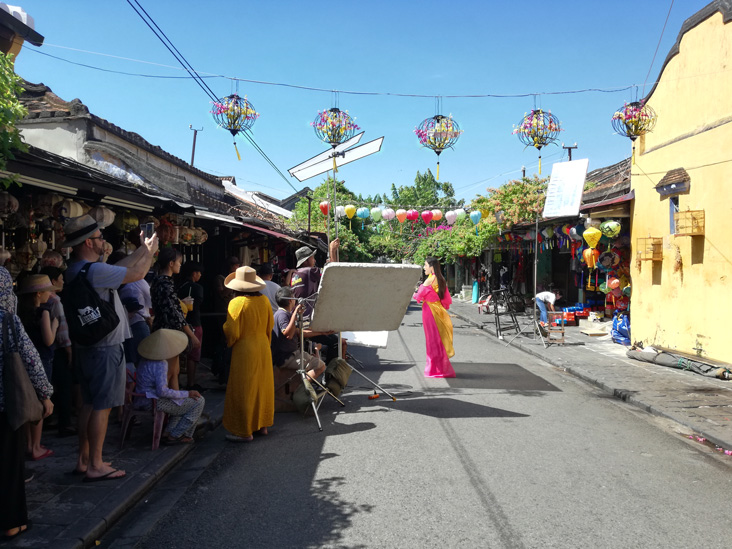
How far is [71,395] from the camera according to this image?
241 inches

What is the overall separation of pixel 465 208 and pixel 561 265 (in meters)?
6.32

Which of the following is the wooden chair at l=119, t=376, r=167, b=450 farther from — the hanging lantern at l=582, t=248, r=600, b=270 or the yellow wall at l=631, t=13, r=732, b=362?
the hanging lantern at l=582, t=248, r=600, b=270

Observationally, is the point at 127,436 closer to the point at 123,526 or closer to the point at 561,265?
the point at 123,526

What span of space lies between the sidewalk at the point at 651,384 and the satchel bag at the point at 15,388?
612cm

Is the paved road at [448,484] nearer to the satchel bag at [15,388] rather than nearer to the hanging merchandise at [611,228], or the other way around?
the satchel bag at [15,388]

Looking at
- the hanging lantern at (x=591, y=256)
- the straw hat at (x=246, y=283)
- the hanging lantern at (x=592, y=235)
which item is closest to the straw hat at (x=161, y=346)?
the straw hat at (x=246, y=283)

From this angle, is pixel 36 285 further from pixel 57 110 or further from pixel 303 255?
pixel 57 110

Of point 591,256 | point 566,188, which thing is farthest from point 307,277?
point 591,256

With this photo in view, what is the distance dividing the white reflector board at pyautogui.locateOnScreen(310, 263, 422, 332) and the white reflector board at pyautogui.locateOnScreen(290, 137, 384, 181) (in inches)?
123

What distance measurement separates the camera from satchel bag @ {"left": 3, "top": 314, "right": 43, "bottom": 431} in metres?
3.28

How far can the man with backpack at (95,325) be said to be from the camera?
4.23 meters

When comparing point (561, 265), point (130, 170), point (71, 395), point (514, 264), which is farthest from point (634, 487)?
point (514, 264)

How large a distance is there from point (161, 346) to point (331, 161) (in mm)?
4658

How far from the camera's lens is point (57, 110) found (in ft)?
38.4
